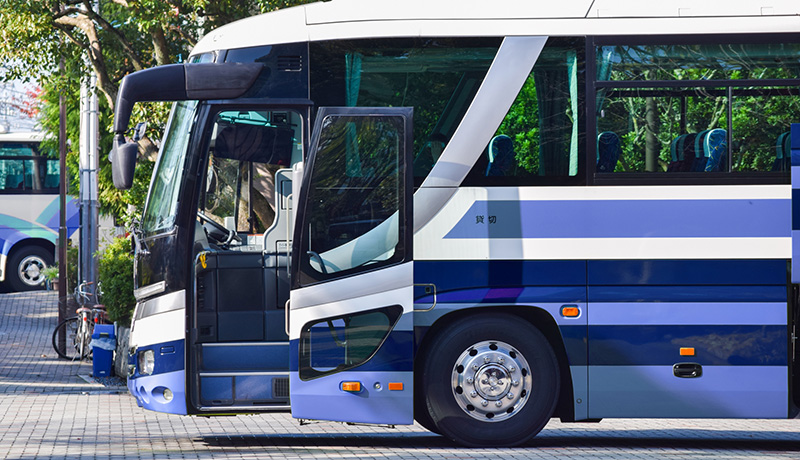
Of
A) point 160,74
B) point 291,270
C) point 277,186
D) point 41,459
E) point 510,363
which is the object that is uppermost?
point 160,74

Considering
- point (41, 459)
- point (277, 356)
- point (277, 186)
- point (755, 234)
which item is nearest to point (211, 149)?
point (277, 186)

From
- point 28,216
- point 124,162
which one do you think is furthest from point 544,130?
point 28,216

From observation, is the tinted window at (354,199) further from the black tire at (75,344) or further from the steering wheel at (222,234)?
the black tire at (75,344)

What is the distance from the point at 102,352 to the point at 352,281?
8198mm

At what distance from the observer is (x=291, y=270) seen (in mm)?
8898

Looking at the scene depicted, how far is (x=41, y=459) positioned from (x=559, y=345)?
4.21 metres

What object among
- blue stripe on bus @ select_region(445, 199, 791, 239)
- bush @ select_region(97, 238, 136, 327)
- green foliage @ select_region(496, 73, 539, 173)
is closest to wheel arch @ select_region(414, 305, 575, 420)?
blue stripe on bus @ select_region(445, 199, 791, 239)

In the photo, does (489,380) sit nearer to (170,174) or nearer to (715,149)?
(715,149)

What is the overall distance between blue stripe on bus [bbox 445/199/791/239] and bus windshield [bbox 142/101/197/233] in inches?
90.1

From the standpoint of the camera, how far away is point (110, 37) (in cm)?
1925

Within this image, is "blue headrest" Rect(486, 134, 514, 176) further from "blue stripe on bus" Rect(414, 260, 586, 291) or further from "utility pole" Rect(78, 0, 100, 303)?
"utility pole" Rect(78, 0, 100, 303)

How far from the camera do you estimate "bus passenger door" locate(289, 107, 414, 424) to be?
29.1 feet

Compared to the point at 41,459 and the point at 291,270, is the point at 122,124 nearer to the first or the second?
the point at 291,270

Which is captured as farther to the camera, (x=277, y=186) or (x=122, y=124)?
(x=277, y=186)
